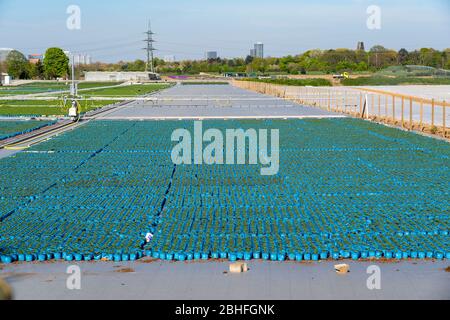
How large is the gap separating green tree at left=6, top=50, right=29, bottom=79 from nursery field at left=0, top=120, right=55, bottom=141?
3012 inches

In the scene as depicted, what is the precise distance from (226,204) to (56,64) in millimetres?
97578

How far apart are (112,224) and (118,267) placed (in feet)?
5.35

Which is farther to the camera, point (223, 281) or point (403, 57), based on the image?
point (403, 57)

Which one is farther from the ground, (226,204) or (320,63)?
(320,63)

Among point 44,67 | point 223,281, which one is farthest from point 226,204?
point 44,67

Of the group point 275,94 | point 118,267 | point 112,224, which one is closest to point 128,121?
point 112,224

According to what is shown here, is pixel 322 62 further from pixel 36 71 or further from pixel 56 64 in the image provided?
pixel 36 71

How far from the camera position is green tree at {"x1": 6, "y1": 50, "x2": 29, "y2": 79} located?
310 feet

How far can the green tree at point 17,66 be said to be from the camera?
94.4 m

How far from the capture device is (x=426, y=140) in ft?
50.6

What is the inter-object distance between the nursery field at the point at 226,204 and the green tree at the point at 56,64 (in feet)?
296

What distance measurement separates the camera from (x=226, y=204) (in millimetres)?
8562

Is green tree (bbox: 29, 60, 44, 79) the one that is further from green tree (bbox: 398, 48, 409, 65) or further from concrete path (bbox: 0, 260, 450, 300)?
concrete path (bbox: 0, 260, 450, 300)

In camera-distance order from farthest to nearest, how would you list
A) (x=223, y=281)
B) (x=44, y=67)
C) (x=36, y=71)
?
(x=44, y=67)
(x=36, y=71)
(x=223, y=281)
